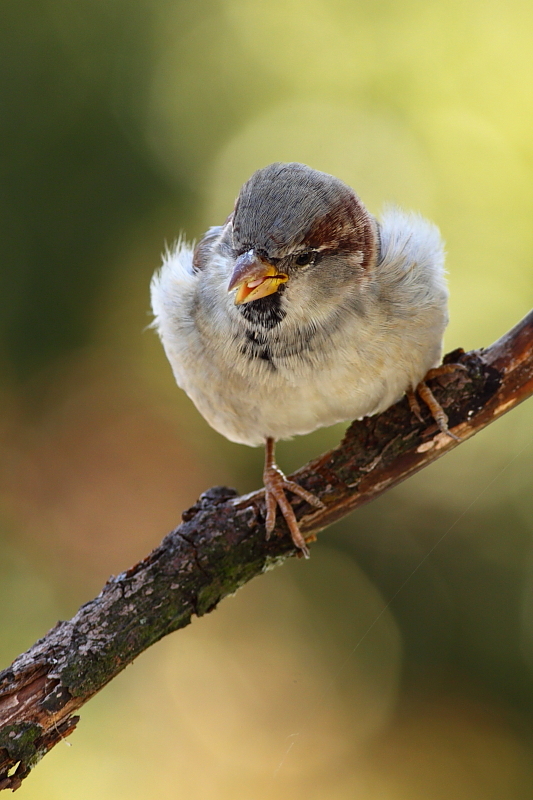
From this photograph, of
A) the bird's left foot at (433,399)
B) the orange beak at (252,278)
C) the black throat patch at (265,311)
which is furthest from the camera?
the bird's left foot at (433,399)

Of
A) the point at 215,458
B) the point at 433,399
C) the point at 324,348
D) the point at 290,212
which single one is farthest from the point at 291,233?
the point at 215,458

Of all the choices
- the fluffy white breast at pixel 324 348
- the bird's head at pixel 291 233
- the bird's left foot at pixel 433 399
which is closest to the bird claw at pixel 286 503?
the fluffy white breast at pixel 324 348

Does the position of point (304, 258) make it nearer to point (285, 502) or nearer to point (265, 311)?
point (265, 311)

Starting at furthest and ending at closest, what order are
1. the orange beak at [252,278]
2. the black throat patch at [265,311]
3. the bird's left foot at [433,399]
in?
the bird's left foot at [433,399] < the black throat patch at [265,311] < the orange beak at [252,278]

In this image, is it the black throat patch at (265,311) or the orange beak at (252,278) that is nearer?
the orange beak at (252,278)

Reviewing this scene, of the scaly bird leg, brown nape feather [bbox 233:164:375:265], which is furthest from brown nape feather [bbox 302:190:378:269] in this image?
the scaly bird leg

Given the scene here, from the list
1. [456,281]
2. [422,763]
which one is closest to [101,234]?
[456,281]

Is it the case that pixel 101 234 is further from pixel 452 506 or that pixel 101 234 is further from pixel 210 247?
pixel 452 506

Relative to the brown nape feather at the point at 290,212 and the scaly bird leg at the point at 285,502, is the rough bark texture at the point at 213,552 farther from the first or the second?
the brown nape feather at the point at 290,212
